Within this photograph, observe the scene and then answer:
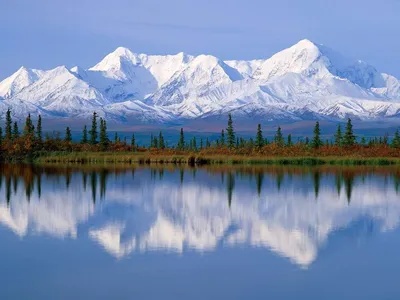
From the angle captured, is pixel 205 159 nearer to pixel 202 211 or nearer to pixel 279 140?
pixel 279 140

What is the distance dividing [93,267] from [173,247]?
4.16 metres

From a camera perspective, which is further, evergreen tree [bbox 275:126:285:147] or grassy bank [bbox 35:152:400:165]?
evergreen tree [bbox 275:126:285:147]

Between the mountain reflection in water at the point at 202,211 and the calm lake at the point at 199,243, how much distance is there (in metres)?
0.06

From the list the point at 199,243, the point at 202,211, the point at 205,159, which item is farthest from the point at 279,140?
the point at 199,243

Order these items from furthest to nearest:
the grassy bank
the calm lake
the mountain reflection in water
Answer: the grassy bank, the mountain reflection in water, the calm lake

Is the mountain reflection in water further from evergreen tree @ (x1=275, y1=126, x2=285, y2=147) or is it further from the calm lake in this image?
evergreen tree @ (x1=275, y1=126, x2=285, y2=147)

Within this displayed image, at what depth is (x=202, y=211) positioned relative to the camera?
3847 cm

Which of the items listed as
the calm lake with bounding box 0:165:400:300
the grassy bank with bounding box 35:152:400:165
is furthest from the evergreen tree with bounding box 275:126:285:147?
the calm lake with bounding box 0:165:400:300

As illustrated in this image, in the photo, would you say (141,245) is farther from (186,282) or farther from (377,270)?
(377,270)

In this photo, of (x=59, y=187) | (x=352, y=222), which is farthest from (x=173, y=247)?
(x=59, y=187)

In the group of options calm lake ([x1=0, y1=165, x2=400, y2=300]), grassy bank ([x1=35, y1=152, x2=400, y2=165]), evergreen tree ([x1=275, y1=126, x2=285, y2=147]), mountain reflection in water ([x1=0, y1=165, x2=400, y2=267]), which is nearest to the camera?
calm lake ([x1=0, y1=165, x2=400, y2=300])

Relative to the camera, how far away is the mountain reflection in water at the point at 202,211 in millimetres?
28938

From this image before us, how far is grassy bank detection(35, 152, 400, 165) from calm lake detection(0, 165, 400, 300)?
4346cm

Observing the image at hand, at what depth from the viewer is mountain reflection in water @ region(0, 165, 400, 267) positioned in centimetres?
2894
